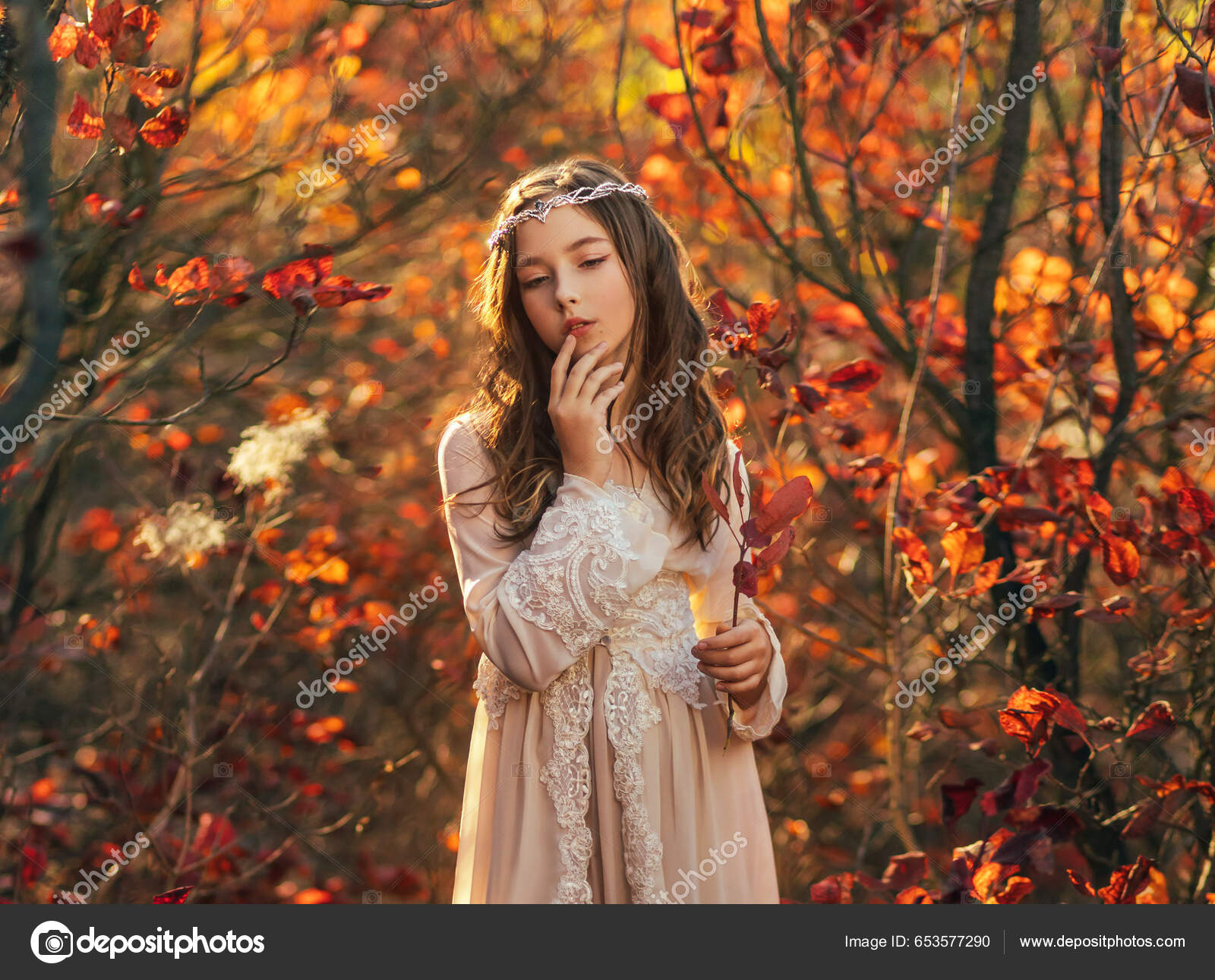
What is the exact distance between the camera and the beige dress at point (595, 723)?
1501 millimetres

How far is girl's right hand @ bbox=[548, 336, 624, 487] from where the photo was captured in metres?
1.57

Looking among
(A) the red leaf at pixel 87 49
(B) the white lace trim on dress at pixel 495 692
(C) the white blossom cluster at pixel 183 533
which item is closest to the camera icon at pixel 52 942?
(B) the white lace trim on dress at pixel 495 692

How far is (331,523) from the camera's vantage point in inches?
133

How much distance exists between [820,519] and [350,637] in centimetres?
147

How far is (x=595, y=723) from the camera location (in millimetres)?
1565

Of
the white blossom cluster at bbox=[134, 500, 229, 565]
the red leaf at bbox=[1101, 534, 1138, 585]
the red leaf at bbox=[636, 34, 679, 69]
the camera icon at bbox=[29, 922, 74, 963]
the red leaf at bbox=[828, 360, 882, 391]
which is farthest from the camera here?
the red leaf at bbox=[636, 34, 679, 69]

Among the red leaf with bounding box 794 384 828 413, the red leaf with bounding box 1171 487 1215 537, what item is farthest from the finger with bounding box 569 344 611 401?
the red leaf with bounding box 1171 487 1215 537

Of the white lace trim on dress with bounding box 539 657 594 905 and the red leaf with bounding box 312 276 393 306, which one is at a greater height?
the red leaf with bounding box 312 276 393 306

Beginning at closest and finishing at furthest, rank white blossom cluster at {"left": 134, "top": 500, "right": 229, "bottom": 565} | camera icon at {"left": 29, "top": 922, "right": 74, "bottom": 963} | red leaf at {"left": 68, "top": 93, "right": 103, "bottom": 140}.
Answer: camera icon at {"left": 29, "top": 922, "right": 74, "bottom": 963}, red leaf at {"left": 68, "top": 93, "right": 103, "bottom": 140}, white blossom cluster at {"left": 134, "top": 500, "right": 229, "bottom": 565}

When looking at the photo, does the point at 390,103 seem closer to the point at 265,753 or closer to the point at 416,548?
the point at 416,548

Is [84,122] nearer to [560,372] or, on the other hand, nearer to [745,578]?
[560,372]

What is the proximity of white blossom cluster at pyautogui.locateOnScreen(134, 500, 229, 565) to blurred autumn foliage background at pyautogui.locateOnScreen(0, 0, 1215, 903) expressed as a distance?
0.04 feet

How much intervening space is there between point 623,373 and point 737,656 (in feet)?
1.65

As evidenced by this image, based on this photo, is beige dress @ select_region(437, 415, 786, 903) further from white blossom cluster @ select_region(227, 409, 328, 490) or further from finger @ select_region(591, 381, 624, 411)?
white blossom cluster @ select_region(227, 409, 328, 490)
